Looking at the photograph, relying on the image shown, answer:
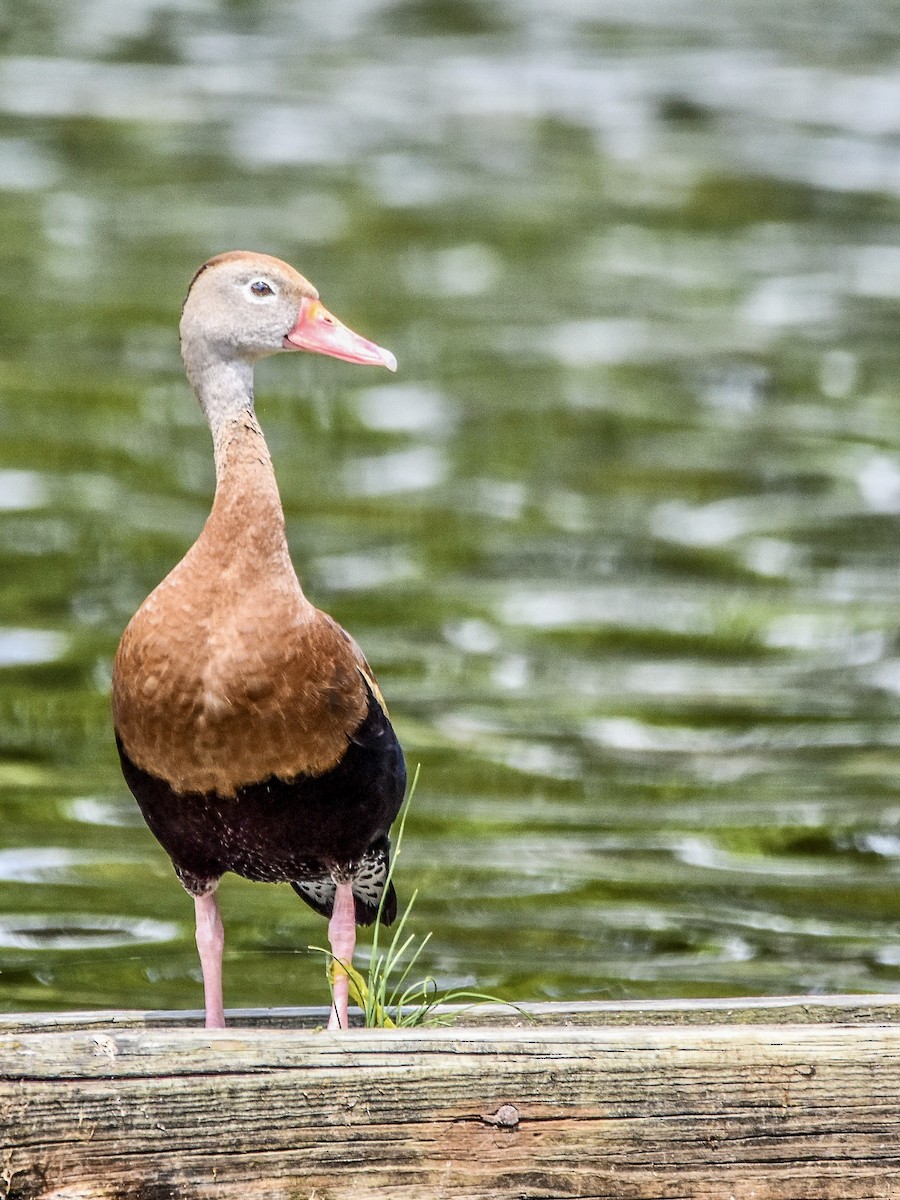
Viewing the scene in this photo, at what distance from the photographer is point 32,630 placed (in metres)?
10.8

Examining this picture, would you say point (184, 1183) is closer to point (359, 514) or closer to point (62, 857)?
point (62, 857)

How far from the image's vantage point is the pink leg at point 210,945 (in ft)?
14.5

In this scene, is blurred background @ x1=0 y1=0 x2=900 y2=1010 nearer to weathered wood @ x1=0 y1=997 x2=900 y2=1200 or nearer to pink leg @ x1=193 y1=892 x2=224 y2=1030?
pink leg @ x1=193 y1=892 x2=224 y2=1030

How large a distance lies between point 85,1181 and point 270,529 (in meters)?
1.42

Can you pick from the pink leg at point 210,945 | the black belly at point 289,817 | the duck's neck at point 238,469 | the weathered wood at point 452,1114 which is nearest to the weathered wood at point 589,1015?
the pink leg at point 210,945

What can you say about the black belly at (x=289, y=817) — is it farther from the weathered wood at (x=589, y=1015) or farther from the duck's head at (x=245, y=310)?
the duck's head at (x=245, y=310)

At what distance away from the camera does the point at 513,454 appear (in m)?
14.3

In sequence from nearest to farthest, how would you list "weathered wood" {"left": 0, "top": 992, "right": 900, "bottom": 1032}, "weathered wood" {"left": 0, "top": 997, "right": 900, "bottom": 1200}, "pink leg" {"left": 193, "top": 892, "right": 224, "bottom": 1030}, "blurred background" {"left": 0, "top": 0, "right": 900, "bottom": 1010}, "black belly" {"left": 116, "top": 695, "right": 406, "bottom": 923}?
"weathered wood" {"left": 0, "top": 997, "right": 900, "bottom": 1200}, "weathered wood" {"left": 0, "top": 992, "right": 900, "bottom": 1032}, "black belly" {"left": 116, "top": 695, "right": 406, "bottom": 923}, "pink leg" {"left": 193, "top": 892, "right": 224, "bottom": 1030}, "blurred background" {"left": 0, "top": 0, "right": 900, "bottom": 1010}

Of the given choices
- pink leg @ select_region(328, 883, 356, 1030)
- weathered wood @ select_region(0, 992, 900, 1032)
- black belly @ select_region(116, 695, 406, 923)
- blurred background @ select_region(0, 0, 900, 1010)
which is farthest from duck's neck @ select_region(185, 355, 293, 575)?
blurred background @ select_region(0, 0, 900, 1010)

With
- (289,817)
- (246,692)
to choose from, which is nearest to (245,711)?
(246,692)

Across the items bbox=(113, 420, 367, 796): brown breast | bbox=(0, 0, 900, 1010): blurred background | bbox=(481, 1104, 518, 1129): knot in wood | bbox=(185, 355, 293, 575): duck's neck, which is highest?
bbox=(185, 355, 293, 575): duck's neck

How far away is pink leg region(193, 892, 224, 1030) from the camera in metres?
4.43

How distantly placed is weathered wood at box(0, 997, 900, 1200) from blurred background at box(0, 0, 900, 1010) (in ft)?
10.3

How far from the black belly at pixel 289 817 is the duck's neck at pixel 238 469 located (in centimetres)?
43
